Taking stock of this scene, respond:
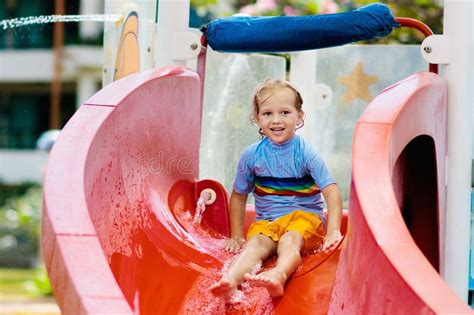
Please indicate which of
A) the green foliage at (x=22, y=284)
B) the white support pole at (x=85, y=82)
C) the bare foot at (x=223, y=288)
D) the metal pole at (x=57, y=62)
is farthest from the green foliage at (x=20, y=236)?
the bare foot at (x=223, y=288)

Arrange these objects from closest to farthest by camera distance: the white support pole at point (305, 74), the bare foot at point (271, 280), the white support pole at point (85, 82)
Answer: the bare foot at point (271, 280), the white support pole at point (305, 74), the white support pole at point (85, 82)

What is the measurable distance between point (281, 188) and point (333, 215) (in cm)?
23

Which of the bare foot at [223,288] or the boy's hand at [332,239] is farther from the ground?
the boy's hand at [332,239]

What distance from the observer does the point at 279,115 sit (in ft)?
9.82

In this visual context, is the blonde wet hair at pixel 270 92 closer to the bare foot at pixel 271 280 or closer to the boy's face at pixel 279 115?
the boy's face at pixel 279 115

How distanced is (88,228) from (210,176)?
5.81 ft

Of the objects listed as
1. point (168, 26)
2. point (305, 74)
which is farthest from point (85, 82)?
point (168, 26)

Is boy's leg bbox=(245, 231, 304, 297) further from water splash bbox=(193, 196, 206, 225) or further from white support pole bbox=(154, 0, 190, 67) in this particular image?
white support pole bbox=(154, 0, 190, 67)

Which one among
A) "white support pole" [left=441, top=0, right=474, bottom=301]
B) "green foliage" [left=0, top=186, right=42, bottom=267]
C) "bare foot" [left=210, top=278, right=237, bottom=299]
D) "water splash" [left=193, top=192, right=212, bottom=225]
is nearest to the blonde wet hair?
"water splash" [left=193, top=192, right=212, bottom=225]

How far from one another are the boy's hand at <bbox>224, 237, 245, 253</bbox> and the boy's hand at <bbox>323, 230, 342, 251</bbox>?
28 centimetres

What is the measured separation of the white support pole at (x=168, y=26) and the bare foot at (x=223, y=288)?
3.41ft

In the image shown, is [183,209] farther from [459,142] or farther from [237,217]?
[459,142]

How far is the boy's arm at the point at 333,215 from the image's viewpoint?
2.86m

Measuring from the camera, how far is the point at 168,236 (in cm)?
288
